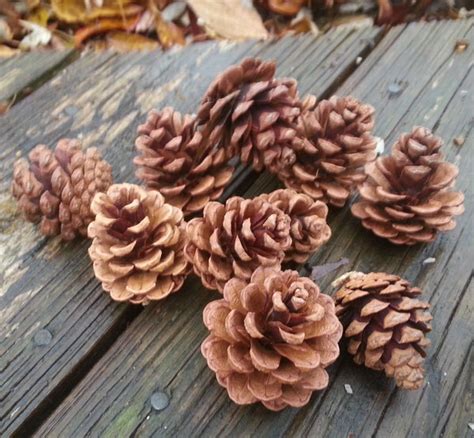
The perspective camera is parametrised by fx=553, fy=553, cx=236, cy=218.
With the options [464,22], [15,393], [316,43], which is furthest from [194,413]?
[464,22]

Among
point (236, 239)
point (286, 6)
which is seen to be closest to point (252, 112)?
point (236, 239)

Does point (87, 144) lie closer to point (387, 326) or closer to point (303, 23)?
point (387, 326)

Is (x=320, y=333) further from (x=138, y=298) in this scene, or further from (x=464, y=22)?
(x=464, y=22)

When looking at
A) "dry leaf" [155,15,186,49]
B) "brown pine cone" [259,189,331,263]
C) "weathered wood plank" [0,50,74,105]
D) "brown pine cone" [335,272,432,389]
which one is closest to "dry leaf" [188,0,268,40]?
"dry leaf" [155,15,186,49]

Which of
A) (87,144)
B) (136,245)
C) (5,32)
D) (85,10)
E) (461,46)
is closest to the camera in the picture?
(136,245)

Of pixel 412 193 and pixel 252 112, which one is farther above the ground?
pixel 252 112

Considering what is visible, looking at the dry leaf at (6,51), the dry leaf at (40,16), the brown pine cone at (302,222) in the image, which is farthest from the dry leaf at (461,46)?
the dry leaf at (40,16)

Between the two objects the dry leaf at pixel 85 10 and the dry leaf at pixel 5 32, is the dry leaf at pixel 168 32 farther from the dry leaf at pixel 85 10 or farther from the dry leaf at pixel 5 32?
the dry leaf at pixel 5 32
